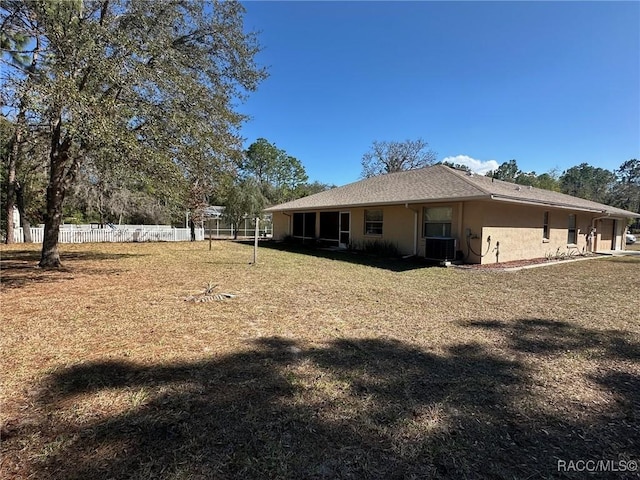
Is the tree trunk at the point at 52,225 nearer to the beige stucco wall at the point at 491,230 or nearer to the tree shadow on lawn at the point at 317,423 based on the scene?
the tree shadow on lawn at the point at 317,423

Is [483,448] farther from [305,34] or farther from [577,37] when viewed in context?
[305,34]

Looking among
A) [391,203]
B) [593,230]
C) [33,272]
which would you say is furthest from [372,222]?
[593,230]

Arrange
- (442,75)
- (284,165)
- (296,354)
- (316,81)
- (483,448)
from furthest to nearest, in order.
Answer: (284,165) < (316,81) < (442,75) < (296,354) < (483,448)

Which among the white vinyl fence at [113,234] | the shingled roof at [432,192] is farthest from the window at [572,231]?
the white vinyl fence at [113,234]

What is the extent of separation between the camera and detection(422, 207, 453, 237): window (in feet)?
39.4

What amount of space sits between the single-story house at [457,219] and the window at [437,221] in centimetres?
4

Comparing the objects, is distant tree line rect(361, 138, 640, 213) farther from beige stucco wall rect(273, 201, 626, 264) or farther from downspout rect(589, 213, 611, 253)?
downspout rect(589, 213, 611, 253)

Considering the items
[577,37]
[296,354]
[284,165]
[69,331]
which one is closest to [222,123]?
[69,331]

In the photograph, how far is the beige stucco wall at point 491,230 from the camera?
11.2 meters

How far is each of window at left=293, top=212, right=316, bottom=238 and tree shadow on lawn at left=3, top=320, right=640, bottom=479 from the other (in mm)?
15979

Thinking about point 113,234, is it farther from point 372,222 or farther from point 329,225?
point 372,222

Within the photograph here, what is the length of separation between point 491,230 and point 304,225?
36.4 ft

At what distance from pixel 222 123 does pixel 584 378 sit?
10539mm

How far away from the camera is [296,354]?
11.6 feet
